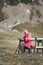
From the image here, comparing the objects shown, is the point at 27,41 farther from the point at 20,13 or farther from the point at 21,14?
the point at 20,13

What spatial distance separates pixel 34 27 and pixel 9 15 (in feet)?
12.1

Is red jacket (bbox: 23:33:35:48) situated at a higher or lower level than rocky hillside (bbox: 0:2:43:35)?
higher

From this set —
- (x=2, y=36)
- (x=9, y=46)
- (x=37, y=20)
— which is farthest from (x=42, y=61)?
(x=37, y=20)

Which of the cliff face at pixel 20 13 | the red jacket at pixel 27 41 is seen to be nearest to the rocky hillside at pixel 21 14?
the cliff face at pixel 20 13

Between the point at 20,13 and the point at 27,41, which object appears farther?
the point at 20,13

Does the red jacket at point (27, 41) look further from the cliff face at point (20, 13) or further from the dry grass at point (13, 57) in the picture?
the cliff face at point (20, 13)

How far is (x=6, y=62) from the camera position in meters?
16.2

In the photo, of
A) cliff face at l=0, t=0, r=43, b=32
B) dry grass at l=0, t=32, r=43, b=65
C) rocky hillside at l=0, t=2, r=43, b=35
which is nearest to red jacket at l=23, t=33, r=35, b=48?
dry grass at l=0, t=32, r=43, b=65

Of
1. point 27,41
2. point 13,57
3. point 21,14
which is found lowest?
point 21,14

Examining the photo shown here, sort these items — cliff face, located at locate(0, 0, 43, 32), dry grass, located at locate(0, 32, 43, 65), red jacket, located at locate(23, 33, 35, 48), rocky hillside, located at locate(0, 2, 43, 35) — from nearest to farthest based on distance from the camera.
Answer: dry grass, located at locate(0, 32, 43, 65)
red jacket, located at locate(23, 33, 35, 48)
rocky hillside, located at locate(0, 2, 43, 35)
cliff face, located at locate(0, 0, 43, 32)

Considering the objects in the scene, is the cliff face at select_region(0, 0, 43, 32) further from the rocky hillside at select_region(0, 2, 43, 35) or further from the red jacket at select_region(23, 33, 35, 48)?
the red jacket at select_region(23, 33, 35, 48)

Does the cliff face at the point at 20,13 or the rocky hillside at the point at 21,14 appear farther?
the cliff face at the point at 20,13

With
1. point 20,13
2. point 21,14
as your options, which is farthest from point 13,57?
point 20,13

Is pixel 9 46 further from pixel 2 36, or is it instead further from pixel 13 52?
pixel 2 36
